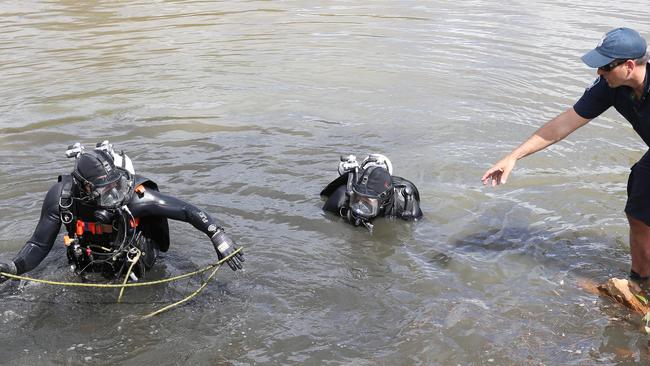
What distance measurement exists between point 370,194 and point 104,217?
7.57 feet

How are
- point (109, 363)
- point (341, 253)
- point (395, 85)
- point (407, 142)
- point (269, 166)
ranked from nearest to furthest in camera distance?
point (109, 363), point (341, 253), point (269, 166), point (407, 142), point (395, 85)

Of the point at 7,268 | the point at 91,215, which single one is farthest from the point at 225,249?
the point at 7,268

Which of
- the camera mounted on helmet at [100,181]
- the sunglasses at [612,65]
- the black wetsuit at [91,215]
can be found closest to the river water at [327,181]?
the black wetsuit at [91,215]

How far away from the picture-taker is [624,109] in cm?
471

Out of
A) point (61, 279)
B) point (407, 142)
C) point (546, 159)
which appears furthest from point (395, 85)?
point (61, 279)

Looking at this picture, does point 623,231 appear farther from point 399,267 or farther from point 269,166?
point 269,166

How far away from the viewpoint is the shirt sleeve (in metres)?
4.75

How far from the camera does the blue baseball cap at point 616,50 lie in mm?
4297

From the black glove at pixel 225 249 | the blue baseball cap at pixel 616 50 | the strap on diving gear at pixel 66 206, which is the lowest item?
the black glove at pixel 225 249

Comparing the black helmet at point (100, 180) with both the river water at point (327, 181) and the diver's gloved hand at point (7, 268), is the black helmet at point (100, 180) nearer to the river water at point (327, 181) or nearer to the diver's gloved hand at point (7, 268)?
the diver's gloved hand at point (7, 268)

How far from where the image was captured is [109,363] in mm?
4367

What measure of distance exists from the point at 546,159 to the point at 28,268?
19.1 feet

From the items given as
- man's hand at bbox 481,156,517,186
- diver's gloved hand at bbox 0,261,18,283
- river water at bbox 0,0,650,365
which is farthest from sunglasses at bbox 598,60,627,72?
diver's gloved hand at bbox 0,261,18,283

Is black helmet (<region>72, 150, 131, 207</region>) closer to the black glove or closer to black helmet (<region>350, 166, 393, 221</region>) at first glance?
the black glove
